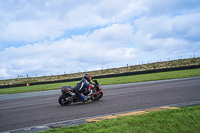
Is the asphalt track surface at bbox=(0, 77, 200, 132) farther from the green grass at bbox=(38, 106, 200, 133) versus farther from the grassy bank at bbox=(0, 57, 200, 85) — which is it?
the grassy bank at bbox=(0, 57, 200, 85)

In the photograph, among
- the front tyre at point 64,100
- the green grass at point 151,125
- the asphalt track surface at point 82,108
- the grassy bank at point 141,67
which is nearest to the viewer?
the green grass at point 151,125

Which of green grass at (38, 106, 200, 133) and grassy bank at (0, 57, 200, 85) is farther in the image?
grassy bank at (0, 57, 200, 85)

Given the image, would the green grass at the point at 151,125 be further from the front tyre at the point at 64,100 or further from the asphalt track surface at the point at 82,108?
the front tyre at the point at 64,100

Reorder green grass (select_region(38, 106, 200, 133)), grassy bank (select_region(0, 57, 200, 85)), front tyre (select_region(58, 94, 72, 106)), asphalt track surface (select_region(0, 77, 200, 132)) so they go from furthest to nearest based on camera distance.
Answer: grassy bank (select_region(0, 57, 200, 85)) < front tyre (select_region(58, 94, 72, 106)) < asphalt track surface (select_region(0, 77, 200, 132)) < green grass (select_region(38, 106, 200, 133))

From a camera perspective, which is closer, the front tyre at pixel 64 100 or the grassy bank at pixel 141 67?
the front tyre at pixel 64 100

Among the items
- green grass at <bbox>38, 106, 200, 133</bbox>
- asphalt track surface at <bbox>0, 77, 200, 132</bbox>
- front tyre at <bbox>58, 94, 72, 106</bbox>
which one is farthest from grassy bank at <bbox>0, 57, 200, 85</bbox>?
green grass at <bbox>38, 106, 200, 133</bbox>

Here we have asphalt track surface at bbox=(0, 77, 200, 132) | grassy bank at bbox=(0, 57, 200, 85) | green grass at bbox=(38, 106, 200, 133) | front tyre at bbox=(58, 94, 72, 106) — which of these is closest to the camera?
green grass at bbox=(38, 106, 200, 133)

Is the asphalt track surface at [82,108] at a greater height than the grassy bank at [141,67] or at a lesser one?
lesser

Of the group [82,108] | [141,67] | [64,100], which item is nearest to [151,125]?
[82,108]

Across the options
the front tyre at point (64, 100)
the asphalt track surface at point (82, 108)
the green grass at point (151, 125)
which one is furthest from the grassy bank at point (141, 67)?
the green grass at point (151, 125)

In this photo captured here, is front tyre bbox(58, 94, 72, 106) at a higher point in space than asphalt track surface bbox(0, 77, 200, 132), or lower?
higher

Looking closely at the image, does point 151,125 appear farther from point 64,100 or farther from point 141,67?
point 141,67

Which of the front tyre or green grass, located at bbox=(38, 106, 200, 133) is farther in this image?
the front tyre

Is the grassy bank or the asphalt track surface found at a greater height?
the grassy bank
